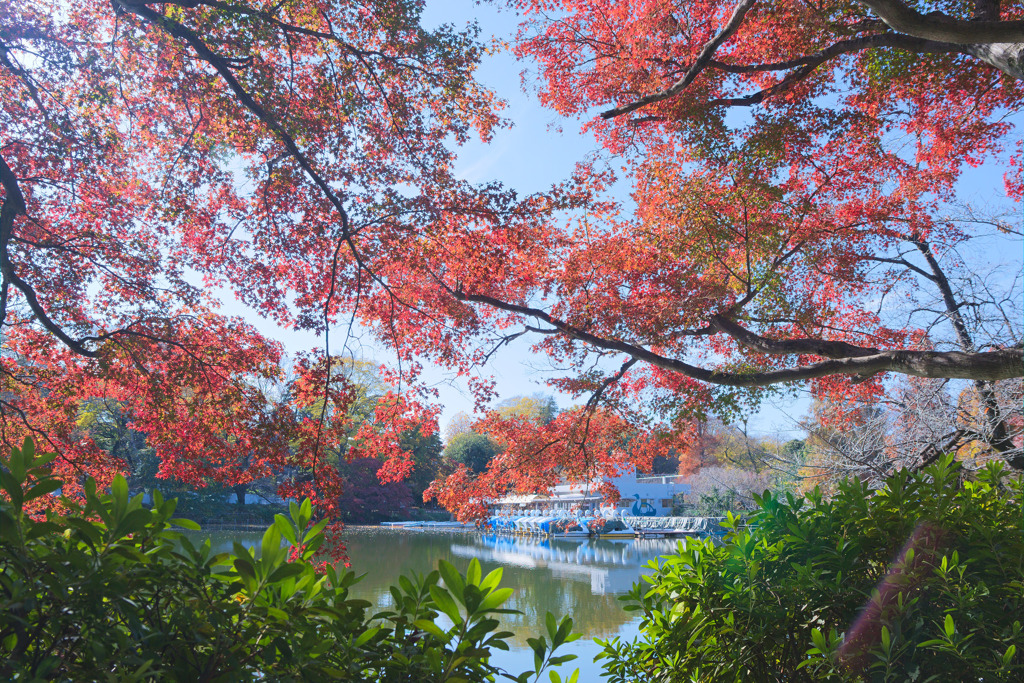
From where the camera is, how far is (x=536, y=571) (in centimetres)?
1192

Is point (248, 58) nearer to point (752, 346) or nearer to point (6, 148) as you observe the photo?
point (6, 148)

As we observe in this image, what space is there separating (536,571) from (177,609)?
12.0 metres

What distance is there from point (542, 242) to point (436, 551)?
10144mm

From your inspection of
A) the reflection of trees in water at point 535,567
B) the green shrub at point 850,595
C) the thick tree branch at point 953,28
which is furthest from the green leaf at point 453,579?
the thick tree branch at point 953,28

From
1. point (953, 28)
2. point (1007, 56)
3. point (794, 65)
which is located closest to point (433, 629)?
point (953, 28)

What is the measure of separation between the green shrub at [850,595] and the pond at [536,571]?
0.90m

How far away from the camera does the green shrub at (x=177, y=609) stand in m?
0.72

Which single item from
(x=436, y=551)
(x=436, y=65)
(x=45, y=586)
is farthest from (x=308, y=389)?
(x=436, y=551)

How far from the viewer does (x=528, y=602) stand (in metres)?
8.80

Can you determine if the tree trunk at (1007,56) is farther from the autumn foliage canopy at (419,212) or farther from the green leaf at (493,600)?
the green leaf at (493,600)

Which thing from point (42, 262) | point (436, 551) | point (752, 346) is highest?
point (42, 262)

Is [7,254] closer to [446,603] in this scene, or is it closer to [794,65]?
[446,603]

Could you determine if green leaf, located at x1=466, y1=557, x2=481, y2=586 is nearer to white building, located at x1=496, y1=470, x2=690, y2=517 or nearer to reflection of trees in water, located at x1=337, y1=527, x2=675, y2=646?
→ reflection of trees in water, located at x1=337, y1=527, x2=675, y2=646

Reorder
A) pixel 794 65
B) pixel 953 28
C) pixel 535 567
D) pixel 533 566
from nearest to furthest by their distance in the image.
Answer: pixel 953 28 → pixel 794 65 → pixel 535 567 → pixel 533 566
